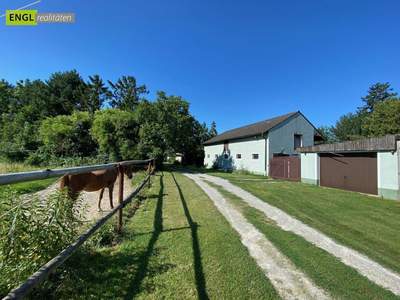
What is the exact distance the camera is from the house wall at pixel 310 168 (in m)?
14.0

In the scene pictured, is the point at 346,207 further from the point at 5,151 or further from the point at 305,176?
the point at 5,151

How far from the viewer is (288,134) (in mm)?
21312

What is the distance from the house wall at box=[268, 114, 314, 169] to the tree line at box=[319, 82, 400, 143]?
1584 centimetres

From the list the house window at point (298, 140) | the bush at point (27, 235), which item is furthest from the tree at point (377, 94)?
the bush at point (27, 235)

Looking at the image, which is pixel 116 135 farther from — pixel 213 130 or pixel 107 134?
pixel 213 130

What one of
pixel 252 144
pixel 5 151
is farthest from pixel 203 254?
pixel 5 151

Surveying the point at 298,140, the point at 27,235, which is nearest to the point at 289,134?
the point at 298,140

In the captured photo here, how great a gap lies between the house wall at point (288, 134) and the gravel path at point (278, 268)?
1627 centimetres

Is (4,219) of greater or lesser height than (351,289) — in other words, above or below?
above

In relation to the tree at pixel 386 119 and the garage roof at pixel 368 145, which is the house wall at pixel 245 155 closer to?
the garage roof at pixel 368 145

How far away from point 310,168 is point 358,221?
9016 millimetres

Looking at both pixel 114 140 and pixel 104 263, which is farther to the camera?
pixel 114 140

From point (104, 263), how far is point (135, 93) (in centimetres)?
4599

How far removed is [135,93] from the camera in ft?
150
